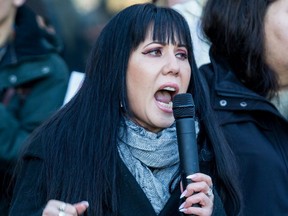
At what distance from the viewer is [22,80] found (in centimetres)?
517

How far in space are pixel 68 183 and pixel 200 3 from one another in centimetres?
172

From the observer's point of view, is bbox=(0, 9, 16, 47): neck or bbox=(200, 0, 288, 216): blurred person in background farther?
bbox=(0, 9, 16, 47): neck

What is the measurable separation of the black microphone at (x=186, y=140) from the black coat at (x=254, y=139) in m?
0.84

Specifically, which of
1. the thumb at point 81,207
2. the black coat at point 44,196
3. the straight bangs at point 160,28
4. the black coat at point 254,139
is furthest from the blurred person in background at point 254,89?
the thumb at point 81,207

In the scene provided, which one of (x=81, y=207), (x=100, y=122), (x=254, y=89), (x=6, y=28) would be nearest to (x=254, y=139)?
(x=254, y=89)

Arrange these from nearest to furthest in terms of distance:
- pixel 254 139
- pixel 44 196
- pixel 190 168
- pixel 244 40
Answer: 1. pixel 190 168
2. pixel 44 196
3. pixel 254 139
4. pixel 244 40

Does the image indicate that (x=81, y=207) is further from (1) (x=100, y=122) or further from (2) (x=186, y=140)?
(1) (x=100, y=122)

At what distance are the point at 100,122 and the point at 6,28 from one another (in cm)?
121

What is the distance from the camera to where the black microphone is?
3668mm

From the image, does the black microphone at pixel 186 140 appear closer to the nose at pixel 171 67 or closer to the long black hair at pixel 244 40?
the nose at pixel 171 67

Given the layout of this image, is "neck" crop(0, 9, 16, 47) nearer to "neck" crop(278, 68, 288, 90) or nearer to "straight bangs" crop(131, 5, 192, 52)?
"straight bangs" crop(131, 5, 192, 52)

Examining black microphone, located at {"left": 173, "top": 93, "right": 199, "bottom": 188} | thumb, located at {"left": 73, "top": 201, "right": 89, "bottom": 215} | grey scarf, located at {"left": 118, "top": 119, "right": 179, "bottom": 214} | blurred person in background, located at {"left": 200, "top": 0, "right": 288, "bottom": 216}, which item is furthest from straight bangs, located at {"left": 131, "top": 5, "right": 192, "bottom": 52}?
thumb, located at {"left": 73, "top": 201, "right": 89, "bottom": 215}

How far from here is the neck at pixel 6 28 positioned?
17.2ft

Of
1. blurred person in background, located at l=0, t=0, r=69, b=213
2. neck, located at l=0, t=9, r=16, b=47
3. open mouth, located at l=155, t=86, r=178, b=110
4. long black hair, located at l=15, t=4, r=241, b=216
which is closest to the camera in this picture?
long black hair, located at l=15, t=4, r=241, b=216
